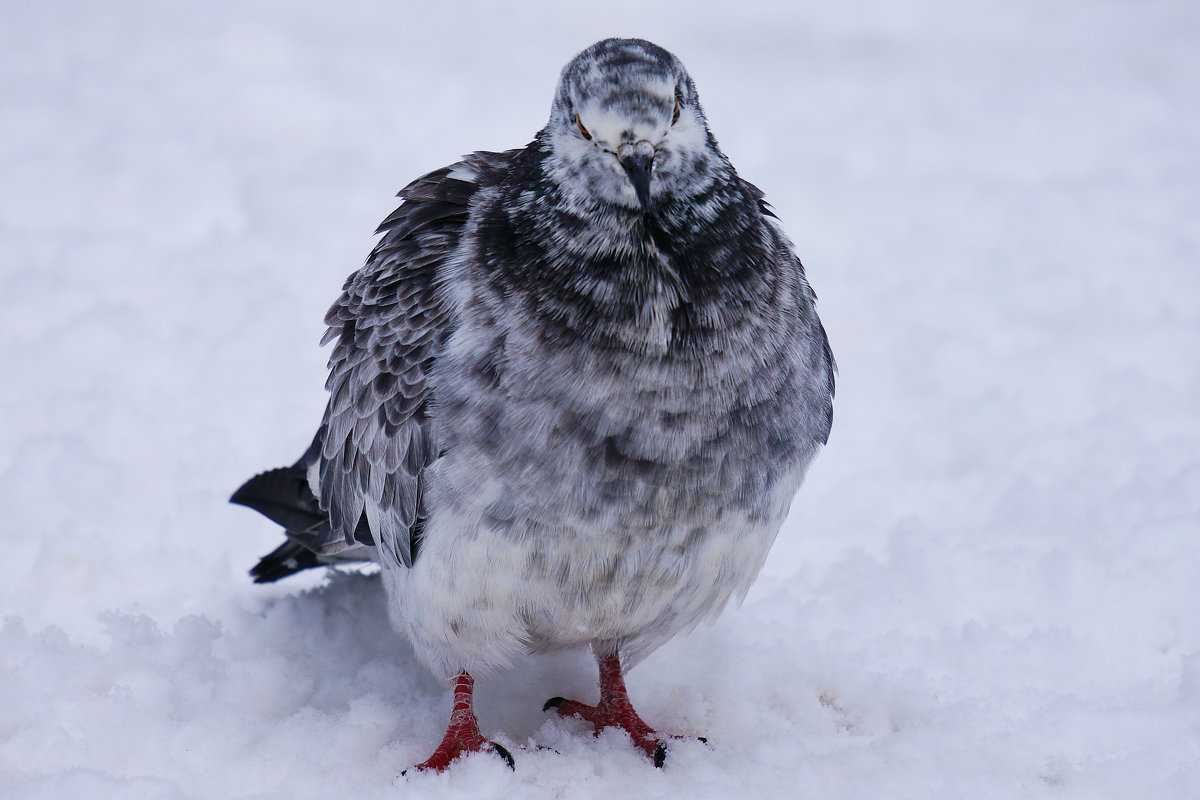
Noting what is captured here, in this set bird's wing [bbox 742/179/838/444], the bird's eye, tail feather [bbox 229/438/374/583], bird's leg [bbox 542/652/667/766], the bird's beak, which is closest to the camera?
the bird's beak

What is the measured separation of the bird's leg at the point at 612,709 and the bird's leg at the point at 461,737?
0.37m

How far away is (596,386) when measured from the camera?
11.1 ft

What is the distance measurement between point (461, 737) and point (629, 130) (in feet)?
6.77

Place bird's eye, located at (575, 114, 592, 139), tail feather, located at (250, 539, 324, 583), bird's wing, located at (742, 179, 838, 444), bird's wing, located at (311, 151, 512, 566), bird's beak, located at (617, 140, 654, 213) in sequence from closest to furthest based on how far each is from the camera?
1. bird's beak, located at (617, 140, 654, 213)
2. bird's eye, located at (575, 114, 592, 139)
3. bird's wing, located at (311, 151, 512, 566)
4. bird's wing, located at (742, 179, 838, 444)
5. tail feather, located at (250, 539, 324, 583)

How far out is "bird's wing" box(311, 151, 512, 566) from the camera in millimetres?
3709

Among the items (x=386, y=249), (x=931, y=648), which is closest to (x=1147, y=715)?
(x=931, y=648)

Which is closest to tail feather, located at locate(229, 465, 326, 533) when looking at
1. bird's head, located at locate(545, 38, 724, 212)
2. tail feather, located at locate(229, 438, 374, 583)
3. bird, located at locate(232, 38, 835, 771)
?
tail feather, located at locate(229, 438, 374, 583)

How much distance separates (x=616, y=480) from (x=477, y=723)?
3.87 ft

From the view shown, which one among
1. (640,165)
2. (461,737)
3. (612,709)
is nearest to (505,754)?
(461,737)

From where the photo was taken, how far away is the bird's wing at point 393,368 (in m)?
3.71

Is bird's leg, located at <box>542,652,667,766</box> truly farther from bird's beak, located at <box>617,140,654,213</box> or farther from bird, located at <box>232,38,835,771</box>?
bird's beak, located at <box>617,140,654,213</box>

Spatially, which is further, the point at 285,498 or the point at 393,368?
the point at 285,498

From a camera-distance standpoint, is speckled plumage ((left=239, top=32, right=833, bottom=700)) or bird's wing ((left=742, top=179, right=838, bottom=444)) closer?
speckled plumage ((left=239, top=32, right=833, bottom=700))

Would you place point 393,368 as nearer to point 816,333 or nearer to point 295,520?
point 295,520
